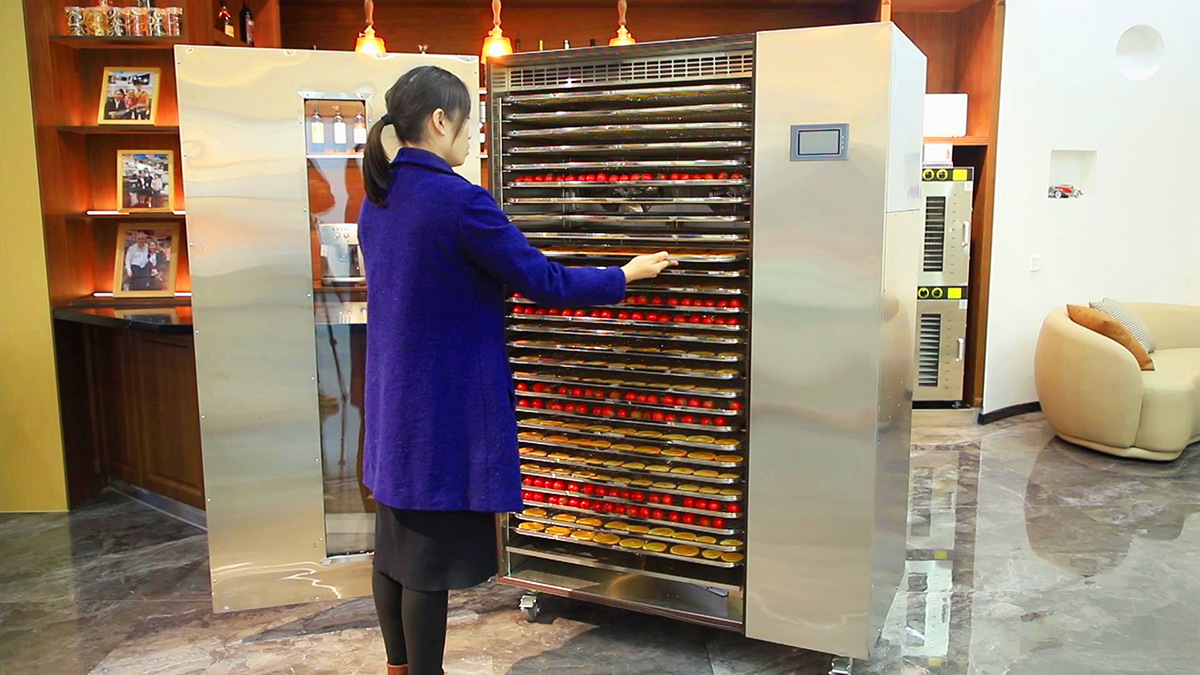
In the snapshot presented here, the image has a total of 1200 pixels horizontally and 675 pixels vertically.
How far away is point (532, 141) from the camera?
300cm

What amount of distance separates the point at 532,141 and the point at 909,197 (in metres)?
1.22

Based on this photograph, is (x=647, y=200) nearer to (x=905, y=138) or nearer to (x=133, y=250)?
(x=905, y=138)

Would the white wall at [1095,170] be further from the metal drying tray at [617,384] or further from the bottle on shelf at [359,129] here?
the bottle on shelf at [359,129]

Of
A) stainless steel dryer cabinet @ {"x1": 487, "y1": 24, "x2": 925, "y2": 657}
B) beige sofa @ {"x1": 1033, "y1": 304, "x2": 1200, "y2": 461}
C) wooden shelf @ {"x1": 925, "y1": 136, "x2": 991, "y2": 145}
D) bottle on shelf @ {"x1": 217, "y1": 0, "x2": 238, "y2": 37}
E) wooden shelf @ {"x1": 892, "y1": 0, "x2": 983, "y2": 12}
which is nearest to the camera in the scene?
stainless steel dryer cabinet @ {"x1": 487, "y1": 24, "x2": 925, "y2": 657}

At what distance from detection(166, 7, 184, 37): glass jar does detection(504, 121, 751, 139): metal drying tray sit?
7.80ft

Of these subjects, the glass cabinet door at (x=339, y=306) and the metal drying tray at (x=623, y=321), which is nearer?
the metal drying tray at (x=623, y=321)

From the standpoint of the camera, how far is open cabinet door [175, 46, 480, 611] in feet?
9.65

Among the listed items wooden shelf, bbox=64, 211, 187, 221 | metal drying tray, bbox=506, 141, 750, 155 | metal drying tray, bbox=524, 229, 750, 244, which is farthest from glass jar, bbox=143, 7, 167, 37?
metal drying tray, bbox=524, 229, 750, 244

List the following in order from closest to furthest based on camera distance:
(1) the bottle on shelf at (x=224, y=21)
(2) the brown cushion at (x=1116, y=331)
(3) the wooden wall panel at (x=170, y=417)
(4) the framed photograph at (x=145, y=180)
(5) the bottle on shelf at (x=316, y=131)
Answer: (5) the bottle on shelf at (x=316, y=131) < (3) the wooden wall panel at (x=170, y=417) < (4) the framed photograph at (x=145, y=180) < (1) the bottle on shelf at (x=224, y=21) < (2) the brown cushion at (x=1116, y=331)

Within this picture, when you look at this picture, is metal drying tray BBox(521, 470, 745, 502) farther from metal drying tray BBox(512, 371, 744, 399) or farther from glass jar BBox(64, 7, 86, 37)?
glass jar BBox(64, 7, 86, 37)

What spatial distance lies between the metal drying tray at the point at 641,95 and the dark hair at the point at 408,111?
743 millimetres

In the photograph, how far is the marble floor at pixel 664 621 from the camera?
2893 mm

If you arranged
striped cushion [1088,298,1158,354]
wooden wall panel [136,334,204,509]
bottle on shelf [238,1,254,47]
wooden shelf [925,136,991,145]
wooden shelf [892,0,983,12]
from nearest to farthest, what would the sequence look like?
wooden wall panel [136,334,204,509], bottle on shelf [238,1,254,47], striped cushion [1088,298,1158,354], wooden shelf [925,136,991,145], wooden shelf [892,0,983,12]

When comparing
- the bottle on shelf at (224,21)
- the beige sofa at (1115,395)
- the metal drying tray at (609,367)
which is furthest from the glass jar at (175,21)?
the beige sofa at (1115,395)
